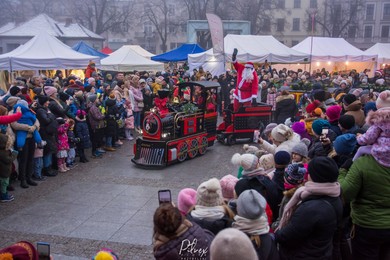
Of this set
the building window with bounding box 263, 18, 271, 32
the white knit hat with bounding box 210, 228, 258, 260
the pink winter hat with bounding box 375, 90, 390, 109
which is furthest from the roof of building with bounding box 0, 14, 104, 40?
the white knit hat with bounding box 210, 228, 258, 260

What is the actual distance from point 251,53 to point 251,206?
1838cm

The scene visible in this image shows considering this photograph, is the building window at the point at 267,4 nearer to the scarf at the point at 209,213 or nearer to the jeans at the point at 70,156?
the jeans at the point at 70,156

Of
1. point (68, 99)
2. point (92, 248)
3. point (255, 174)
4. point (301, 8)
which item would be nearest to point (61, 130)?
point (68, 99)

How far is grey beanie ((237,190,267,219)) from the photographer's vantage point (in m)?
3.26

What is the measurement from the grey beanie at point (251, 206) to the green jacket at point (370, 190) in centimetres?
105

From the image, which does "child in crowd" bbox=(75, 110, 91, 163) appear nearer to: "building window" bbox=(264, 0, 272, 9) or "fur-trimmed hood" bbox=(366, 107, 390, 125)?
"fur-trimmed hood" bbox=(366, 107, 390, 125)

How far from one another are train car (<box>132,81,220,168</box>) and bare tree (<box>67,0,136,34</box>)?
52.4 meters

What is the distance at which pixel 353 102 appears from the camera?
7.07 m

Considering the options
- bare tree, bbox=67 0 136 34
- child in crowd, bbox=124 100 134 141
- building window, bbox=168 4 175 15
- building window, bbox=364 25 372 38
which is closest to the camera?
child in crowd, bbox=124 100 134 141

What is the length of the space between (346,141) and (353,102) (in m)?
2.85

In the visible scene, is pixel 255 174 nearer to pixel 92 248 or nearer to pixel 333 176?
pixel 333 176

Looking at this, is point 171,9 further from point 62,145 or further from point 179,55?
point 62,145

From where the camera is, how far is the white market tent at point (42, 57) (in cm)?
1470

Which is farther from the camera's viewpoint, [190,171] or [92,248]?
[190,171]
